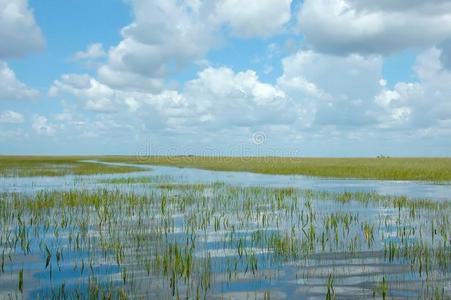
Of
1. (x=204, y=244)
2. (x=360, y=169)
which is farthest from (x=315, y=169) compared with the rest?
(x=204, y=244)

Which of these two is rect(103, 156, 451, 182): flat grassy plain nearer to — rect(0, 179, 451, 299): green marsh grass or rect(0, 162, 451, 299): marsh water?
rect(0, 179, 451, 299): green marsh grass

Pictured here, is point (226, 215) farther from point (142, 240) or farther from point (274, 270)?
point (274, 270)

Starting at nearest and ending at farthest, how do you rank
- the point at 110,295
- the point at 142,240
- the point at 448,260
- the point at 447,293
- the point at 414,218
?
the point at 110,295 < the point at 447,293 < the point at 448,260 < the point at 142,240 < the point at 414,218

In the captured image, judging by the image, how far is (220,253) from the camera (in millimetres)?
10414

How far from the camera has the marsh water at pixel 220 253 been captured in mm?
7766

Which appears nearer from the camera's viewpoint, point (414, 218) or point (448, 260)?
point (448, 260)

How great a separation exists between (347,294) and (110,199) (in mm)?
14621

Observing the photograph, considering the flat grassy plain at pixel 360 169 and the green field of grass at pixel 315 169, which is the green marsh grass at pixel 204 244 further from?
the green field of grass at pixel 315 169

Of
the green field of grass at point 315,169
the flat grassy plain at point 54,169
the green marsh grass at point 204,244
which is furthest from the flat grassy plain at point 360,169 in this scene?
the green marsh grass at point 204,244

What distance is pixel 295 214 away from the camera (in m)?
16.5

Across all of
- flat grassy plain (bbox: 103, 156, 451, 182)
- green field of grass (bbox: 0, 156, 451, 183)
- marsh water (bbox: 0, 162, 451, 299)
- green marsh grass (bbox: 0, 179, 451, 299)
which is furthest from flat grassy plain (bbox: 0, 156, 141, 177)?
marsh water (bbox: 0, 162, 451, 299)

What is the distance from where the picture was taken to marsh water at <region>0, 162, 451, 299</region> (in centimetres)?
777

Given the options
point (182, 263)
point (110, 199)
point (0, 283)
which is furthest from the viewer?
point (110, 199)

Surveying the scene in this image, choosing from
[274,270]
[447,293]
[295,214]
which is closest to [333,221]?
[295,214]
